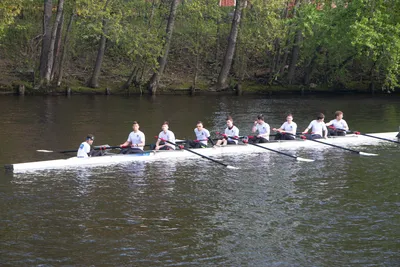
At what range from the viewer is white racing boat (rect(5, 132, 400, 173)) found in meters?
21.9

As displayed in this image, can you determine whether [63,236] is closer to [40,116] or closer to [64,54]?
[40,116]

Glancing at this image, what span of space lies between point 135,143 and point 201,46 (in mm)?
29177

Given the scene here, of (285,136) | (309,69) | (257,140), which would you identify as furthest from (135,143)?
(309,69)

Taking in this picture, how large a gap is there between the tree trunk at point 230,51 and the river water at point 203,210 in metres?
22.6

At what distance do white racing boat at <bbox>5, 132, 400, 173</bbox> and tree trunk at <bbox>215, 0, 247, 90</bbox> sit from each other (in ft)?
72.8

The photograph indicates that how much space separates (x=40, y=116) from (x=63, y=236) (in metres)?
21.7

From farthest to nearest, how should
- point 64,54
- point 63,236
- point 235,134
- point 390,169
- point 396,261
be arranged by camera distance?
point 64,54 → point 235,134 → point 390,169 → point 63,236 → point 396,261

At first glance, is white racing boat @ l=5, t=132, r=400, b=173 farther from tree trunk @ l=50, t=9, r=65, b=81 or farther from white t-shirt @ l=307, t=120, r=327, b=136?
tree trunk @ l=50, t=9, r=65, b=81

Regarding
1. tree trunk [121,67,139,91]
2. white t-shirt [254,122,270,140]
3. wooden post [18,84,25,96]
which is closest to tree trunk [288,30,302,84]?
tree trunk [121,67,139,91]

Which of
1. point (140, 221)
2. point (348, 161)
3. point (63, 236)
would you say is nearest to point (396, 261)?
point (140, 221)

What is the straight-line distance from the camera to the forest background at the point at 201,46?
43.9 meters

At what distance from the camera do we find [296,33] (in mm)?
50250

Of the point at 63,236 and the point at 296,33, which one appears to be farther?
the point at 296,33

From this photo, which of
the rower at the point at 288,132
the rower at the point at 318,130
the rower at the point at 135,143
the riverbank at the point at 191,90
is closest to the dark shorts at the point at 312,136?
the rower at the point at 318,130
